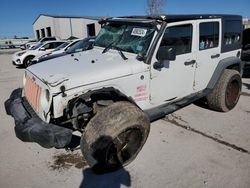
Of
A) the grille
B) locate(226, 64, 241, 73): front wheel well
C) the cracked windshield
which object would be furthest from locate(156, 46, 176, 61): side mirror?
locate(226, 64, 241, 73): front wheel well

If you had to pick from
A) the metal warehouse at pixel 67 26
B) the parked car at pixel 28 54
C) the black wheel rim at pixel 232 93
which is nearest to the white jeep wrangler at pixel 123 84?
the black wheel rim at pixel 232 93

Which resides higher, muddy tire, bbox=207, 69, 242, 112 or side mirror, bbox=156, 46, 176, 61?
side mirror, bbox=156, 46, 176, 61

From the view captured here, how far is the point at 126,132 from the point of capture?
348 cm

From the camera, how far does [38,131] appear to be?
3166 millimetres

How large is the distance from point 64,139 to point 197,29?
304 centimetres

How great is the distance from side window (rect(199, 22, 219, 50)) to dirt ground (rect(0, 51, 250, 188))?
5.05 ft

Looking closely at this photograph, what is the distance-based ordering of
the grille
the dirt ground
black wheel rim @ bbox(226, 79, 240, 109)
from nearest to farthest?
1. the dirt ground
2. the grille
3. black wheel rim @ bbox(226, 79, 240, 109)

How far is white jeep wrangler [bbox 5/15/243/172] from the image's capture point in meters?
3.21

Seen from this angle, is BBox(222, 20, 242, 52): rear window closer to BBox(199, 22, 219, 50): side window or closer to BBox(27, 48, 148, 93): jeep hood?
BBox(199, 22, 219, 50): side window

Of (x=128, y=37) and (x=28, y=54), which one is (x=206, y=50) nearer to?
(x=128, y=37)

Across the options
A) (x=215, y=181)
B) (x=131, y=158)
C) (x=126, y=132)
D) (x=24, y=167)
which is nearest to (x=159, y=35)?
(x=126, y=132)

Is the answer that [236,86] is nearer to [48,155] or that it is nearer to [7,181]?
[48,155]

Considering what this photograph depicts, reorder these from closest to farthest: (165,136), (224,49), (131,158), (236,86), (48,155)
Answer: (131,158) < (48,155) < (165,136) < (224,49) < (236,86)

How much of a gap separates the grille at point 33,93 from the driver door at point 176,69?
1.71 m
